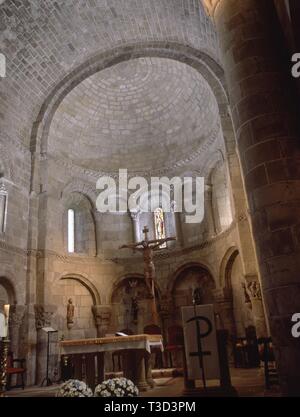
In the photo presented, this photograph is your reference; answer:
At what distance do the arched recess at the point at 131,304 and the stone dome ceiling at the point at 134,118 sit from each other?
474 centimetres

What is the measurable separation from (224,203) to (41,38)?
849 cm

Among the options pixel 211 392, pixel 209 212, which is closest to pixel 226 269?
pixel 209 212

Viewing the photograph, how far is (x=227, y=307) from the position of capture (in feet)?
39.9

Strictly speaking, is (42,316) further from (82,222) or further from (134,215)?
(134,215)

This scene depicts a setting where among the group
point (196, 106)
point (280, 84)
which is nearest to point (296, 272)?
point (280, 84)

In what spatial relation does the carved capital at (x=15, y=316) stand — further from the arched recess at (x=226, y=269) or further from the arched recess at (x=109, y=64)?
the arched recess at (x=226, y=269)

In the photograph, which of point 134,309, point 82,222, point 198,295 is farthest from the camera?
point 82,222

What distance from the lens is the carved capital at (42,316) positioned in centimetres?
1165

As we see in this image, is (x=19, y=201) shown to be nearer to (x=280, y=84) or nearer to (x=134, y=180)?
(x=134, y=180)

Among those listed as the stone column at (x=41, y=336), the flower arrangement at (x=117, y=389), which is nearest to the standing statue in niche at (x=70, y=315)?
the stone column at (x=41, y=336)

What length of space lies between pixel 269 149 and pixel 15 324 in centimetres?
947

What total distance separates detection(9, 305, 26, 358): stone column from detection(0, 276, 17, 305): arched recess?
222 millimetres

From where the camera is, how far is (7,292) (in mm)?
11617

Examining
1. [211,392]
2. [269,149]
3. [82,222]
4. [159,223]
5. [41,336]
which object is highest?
[82,222]
